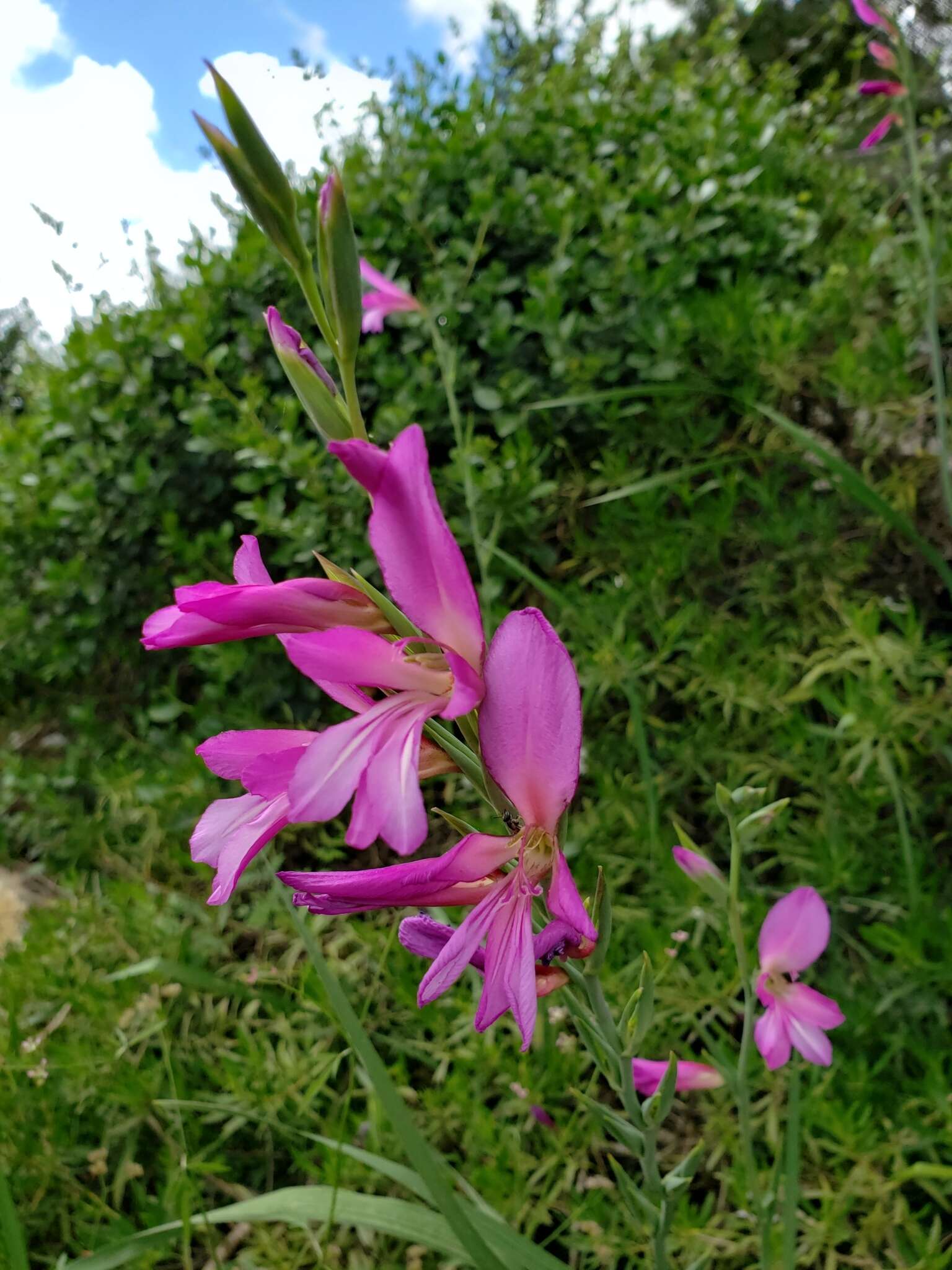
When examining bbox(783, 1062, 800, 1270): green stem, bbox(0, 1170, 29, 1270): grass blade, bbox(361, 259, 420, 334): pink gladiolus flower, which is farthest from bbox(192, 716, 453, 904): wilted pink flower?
bbox(361, 259, 420, 334): pink gladiolus flower

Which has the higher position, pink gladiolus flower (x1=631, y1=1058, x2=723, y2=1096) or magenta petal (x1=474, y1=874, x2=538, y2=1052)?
magenta petal (x1=474, y1=874, x2=538, y2=1052)

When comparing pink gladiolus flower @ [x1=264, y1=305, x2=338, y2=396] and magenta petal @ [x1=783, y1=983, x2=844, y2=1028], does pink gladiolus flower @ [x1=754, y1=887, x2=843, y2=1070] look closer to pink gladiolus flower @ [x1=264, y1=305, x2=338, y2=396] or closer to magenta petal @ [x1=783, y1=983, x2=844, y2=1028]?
magenta petal @ [x1=783, y1=983, x2=844, y2=1028]

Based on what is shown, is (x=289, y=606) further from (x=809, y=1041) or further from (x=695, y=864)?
(x=809, y=1041)

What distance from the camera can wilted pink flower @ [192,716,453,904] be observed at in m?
0.48

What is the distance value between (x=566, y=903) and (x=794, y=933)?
0.57 m

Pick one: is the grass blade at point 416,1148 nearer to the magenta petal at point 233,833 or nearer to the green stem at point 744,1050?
the magenta petal at point 233,833

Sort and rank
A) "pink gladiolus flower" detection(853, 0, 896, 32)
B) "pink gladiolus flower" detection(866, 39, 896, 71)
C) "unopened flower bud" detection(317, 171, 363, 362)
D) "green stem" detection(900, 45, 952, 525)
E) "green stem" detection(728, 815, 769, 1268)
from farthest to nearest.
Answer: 1. "pink gladiolus flower" detection(866, 39, 896, 71)
2. "pink gladiolus flower" detection(853, 0, 896, 32)
3. "green stem" detection(900, 45, 952, 525)
4. "green stem" detection(728, 815, 769, 1268)
5. "unopened flower bud" detection(317, 171, 363, 362)

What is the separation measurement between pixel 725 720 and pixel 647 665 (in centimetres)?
18

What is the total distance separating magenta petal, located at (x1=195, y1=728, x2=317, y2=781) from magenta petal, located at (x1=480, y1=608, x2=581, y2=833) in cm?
13

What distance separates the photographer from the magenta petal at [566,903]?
1.44ft

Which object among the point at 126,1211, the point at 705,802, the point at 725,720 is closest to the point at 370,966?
the point at 126,1211

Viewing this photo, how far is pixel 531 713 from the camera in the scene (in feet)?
1.48

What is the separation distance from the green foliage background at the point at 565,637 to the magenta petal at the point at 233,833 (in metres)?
0.43

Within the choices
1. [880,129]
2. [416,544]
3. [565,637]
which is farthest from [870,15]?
[416,544]
